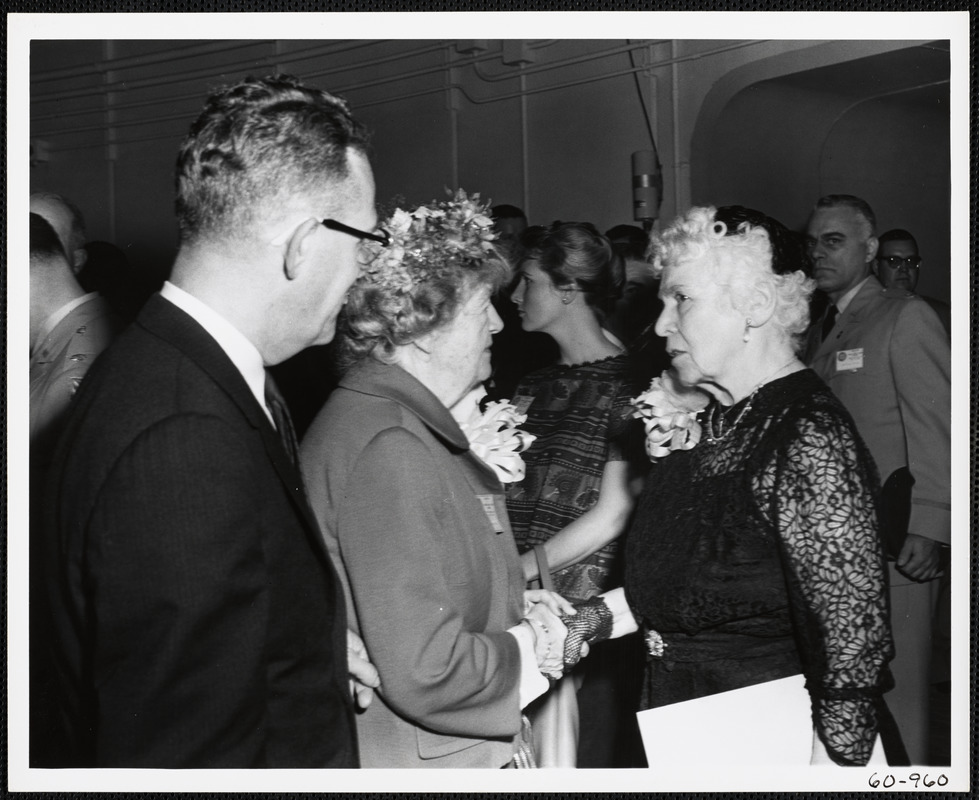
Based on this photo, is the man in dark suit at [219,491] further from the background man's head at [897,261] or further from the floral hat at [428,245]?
the background man's head at [897,261]

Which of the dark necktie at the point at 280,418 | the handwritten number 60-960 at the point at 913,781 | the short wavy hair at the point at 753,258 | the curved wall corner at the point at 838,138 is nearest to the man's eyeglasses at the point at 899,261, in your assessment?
the curved wall corner at the point at 838,138

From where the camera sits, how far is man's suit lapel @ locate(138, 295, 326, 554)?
1302mm

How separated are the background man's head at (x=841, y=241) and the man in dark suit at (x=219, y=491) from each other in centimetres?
210

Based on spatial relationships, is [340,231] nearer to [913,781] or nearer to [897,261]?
[913,781]

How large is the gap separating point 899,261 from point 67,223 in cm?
246

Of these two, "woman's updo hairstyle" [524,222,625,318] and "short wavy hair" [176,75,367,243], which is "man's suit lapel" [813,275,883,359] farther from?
"short wavy hair" [176,75,367,243]

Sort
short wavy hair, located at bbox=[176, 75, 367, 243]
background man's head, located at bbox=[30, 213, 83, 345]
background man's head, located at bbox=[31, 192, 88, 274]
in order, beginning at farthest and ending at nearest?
background man's head, located at bbox=[31, 192, 88, 274] → background man's head, located at bbox=[30, 213, 83, 345] → short wavy hair, located at bbox=[176, 75, 367, 243]

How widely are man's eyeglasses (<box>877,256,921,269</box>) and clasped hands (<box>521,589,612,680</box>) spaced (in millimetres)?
1475

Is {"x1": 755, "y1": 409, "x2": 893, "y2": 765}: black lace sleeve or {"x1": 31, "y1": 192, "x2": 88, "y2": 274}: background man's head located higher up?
{"x1": 31, "y1": 192, "x2": 88, "y2": 274}: background man's head

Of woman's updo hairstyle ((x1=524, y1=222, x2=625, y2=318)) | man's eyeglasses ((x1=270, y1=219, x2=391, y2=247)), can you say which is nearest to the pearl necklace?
man's eyeglasses ((x1=270, y1=219, x2=391, y2=247))

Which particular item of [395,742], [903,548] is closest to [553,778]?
[395,742]

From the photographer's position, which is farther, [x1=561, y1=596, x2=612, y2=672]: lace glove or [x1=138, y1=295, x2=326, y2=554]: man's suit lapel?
[x1=561, y1=596, x2=612, y2=672]: lace glove

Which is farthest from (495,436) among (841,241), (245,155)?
(841,241)

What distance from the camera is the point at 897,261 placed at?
123 inches
